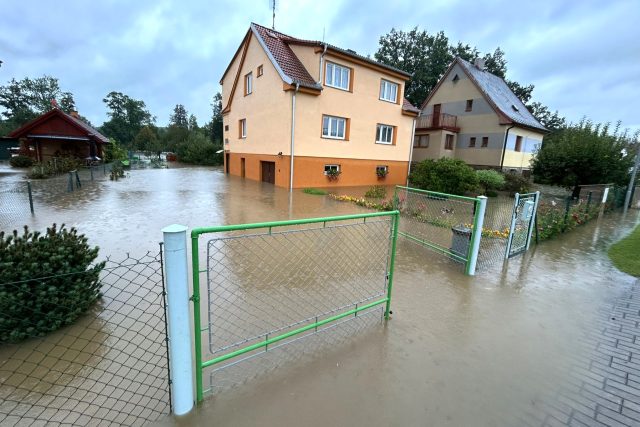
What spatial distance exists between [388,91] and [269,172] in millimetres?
8899

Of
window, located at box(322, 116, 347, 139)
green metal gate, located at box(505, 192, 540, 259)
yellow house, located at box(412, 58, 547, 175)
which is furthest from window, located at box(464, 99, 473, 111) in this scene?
green metal gate, located at box(505, 192, 540, 259)

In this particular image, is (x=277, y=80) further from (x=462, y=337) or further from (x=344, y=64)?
(x=462, y=337)

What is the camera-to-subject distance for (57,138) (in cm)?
2370

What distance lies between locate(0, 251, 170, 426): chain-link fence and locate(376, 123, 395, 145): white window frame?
17107 millimetres

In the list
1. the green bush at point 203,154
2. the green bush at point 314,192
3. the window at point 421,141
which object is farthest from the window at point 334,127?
the green bush at point 203,154

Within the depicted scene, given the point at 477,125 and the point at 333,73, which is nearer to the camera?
the point at 333,73

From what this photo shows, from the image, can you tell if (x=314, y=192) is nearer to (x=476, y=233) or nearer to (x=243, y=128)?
(x=243, y=128)

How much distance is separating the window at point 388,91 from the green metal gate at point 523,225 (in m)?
13.1

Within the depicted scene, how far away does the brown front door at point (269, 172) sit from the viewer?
17.2 metres

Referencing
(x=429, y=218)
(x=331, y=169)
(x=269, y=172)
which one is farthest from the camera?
(x=269, y=172)

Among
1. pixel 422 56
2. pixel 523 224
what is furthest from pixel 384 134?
pixel 422 56

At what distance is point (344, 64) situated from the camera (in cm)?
1582

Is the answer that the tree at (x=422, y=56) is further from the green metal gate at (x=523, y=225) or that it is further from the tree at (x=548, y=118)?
the green metal gate at (x=523, y=225)

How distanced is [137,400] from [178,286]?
1208 mm
